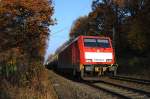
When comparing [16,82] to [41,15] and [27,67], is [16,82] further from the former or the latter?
[41,15]

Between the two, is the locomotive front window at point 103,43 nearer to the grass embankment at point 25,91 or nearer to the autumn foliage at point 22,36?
the autumn foliage at point 22,36

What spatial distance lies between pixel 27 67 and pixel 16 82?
1.85 metres

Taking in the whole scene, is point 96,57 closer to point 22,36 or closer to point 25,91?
point 22,36

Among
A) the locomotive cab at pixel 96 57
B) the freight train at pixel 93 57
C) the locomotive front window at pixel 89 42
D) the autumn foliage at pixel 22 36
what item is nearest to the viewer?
the autumn foliage at pixel 22 36

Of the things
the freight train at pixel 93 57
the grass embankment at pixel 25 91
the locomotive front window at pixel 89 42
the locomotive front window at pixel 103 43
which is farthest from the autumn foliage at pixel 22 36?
the locomotive front window at pixel 103 43

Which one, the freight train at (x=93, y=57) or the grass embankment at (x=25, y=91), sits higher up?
the freight train at (x=93, y=57)

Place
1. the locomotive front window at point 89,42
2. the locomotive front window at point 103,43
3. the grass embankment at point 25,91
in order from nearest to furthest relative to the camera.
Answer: the grass embankment at point 25,91
the locomotive front window at point 89,42
the locomotive front window at point 103,43

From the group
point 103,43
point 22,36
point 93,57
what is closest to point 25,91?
point 22,36

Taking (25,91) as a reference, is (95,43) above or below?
above

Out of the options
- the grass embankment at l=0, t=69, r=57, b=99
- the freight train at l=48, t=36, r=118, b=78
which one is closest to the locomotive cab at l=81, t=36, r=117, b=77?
the freight train at l=48, t=36, r=118, b=78

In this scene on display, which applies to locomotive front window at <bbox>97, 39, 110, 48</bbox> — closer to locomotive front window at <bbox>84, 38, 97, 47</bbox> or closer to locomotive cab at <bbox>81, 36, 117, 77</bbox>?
locomotive cab at <bbox>81, 36, 117, 77</bbox>

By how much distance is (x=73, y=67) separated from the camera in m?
32.9

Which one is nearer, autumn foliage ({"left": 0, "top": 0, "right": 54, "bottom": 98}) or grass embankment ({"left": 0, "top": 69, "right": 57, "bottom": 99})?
grass embankment ({"left": 0, "top": 69, "right": 57, "bottom": 99})

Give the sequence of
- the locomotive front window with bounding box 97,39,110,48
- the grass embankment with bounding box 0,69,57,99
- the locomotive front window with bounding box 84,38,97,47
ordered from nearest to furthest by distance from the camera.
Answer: the grass embankment with bounding box 0,69,57,99, the locomotive front window with bounding box 84,38,97,47, the locomotive front window with bounding box 97,39,110,48
